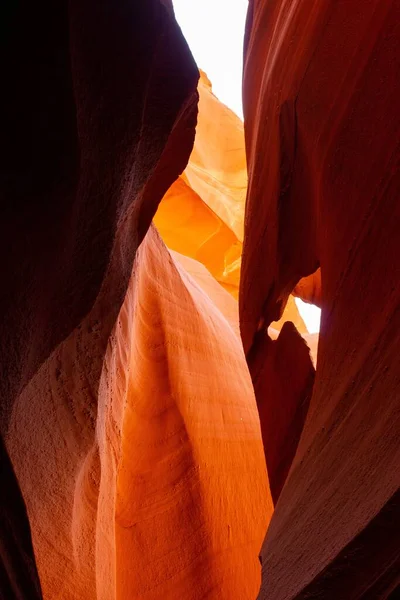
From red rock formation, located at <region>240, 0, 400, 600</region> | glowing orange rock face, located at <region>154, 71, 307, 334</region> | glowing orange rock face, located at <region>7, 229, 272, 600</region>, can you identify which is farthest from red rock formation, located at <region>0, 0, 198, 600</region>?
glowing orange rock face, located at <region>154, 71, 307, 334</region>

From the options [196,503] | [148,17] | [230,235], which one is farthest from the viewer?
[230,235]

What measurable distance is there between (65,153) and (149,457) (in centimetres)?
284

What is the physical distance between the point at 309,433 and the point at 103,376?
0.89 m

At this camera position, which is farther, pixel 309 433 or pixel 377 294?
pixel 309 433

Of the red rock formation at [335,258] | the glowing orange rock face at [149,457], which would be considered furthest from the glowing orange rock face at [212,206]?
the red rock formation at [335,258]

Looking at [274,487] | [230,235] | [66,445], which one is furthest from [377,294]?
[230,235]

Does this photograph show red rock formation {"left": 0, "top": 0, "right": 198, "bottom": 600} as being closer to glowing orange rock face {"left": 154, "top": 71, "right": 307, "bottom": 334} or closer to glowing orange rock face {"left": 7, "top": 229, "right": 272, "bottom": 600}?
glowing orange rock face {"left": 7, "top": 229, "right": 272, "bottom": 600}

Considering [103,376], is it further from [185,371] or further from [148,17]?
[185,371]

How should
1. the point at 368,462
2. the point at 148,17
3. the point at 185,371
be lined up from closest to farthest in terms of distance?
the point at 368,462 → the point at 148,17 → the point at 185,371

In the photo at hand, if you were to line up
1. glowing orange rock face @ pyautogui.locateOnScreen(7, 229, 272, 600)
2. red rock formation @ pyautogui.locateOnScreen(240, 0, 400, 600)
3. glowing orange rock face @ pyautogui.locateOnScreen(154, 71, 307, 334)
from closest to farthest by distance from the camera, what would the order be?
red rock formation @ pyautogui.locateOnScreen(240, 0, 400, 600)
glowing orange rock face @ pyautogui.locateOnScreen(7, 229, 272, 600)
glowing orange rock face @ pyautogui.locateOnScreen(154, 71, 307, 334)

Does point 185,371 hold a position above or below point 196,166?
below

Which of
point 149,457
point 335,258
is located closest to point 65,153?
point 335,258

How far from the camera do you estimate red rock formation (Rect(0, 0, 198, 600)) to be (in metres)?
1.58

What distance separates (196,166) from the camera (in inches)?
421
